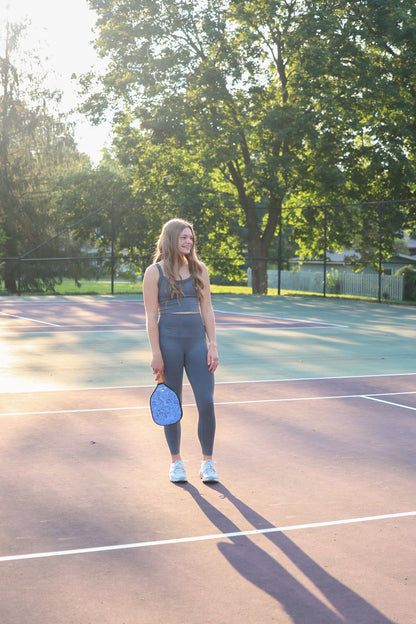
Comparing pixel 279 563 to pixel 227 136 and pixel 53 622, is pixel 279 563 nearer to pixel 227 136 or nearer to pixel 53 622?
pixel 53 622

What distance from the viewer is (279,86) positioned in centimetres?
3391

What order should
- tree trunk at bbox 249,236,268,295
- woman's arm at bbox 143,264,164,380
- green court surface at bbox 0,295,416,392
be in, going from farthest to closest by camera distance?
tree trunk at bbox 249,236,268,295
green court surface at bbox 0,295,416,392
woman's arm at bbox 143,264,164,380

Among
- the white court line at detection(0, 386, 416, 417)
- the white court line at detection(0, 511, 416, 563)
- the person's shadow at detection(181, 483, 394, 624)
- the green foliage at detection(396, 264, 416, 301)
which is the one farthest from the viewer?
the green foliage at detection(396, 264, 416, 301)

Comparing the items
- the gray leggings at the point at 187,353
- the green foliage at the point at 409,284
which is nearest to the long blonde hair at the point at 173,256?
the gray leggings at the point at 187,353

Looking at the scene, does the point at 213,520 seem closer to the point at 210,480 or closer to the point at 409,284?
the point at 210,480

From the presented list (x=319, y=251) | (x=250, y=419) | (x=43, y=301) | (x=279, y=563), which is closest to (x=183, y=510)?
(x=279, y=563)

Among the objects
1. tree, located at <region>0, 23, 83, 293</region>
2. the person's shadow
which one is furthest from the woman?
tree, located at <region>0, 23, 83, 293</region>

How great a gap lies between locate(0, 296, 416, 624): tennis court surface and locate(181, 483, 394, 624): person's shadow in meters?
0.01

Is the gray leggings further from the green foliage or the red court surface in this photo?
the green foliage

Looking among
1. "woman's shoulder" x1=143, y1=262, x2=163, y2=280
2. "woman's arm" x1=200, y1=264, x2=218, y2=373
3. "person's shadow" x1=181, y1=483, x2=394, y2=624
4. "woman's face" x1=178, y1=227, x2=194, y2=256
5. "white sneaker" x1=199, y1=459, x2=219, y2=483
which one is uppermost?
"woman's face" x1=178, y1=227, x2=194, y2=256

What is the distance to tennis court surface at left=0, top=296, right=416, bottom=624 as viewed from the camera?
12.0 ft

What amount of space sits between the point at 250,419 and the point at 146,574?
12.8ft

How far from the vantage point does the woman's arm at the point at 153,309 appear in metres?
5.39

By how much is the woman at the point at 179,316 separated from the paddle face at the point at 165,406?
103 millimetres
